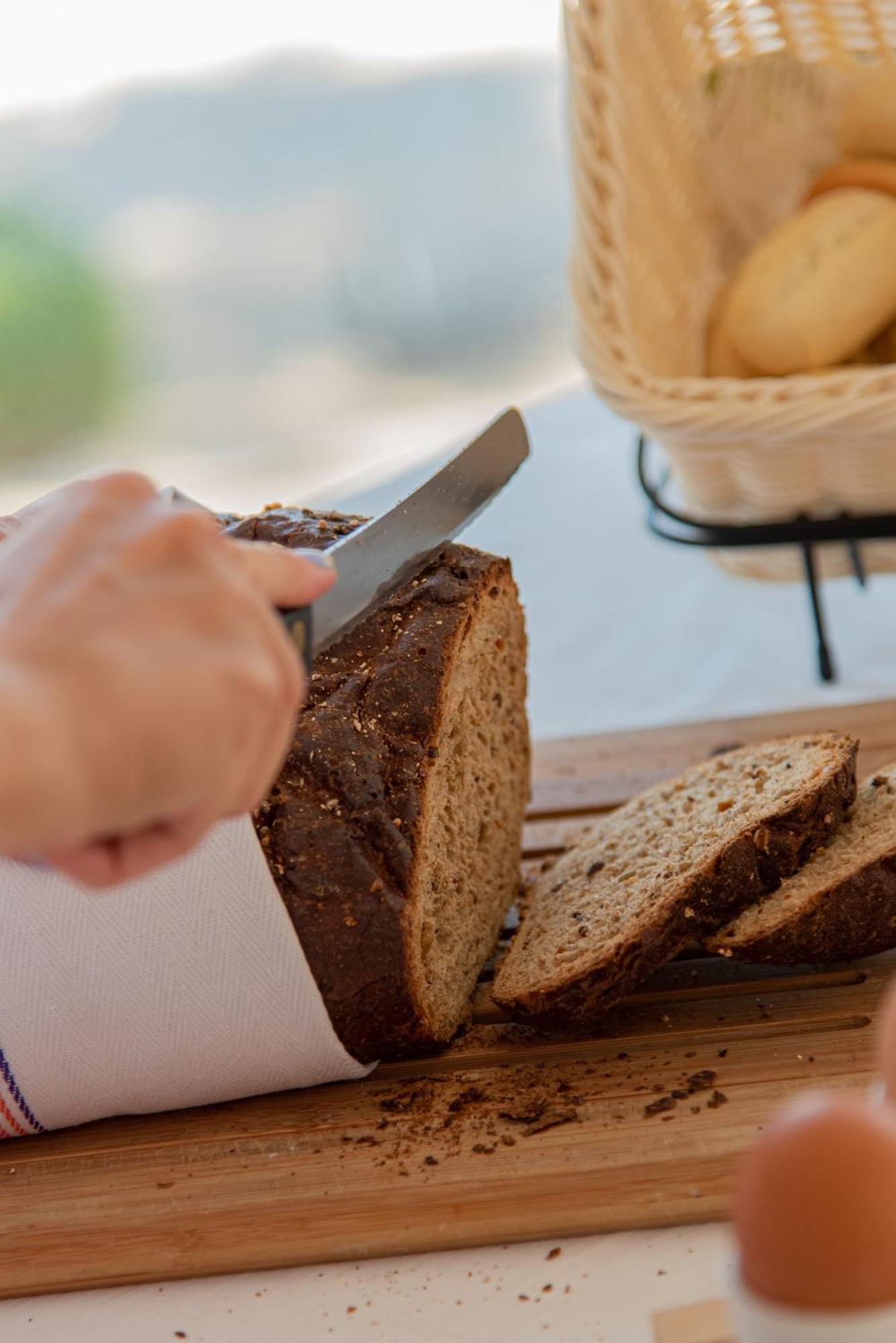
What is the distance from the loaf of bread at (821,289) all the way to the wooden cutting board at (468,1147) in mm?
1142

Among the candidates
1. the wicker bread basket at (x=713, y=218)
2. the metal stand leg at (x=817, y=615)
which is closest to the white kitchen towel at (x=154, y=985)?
the wicker bread basket at (x=713, y=218)

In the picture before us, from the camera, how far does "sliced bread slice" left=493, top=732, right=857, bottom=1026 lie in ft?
5.11

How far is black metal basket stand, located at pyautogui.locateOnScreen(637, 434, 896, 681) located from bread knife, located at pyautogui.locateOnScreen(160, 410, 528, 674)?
69cm

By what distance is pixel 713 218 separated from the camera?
2.89 m

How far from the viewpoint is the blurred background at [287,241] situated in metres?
5.14

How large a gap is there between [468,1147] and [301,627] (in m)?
0.68

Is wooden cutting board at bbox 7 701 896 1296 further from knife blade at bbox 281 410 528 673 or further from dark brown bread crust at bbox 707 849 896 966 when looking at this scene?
knife blade at bbox 281 410 528 673

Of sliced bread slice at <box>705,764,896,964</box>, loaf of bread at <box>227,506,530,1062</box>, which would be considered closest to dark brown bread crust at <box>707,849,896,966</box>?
sliced bread slice at <box>705,764,896,964</box>

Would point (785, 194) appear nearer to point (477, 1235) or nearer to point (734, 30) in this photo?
point (734, 30)

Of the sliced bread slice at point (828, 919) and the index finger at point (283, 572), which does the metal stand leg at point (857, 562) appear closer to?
the sliced bread slice at point (828, 919)

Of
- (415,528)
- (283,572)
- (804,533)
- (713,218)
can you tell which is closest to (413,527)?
(415,528)

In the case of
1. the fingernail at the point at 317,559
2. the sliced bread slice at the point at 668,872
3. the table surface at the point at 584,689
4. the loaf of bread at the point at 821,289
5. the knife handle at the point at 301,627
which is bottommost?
the table surface at the point at 584,689

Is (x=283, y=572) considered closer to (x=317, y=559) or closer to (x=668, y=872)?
(x=317, y=559)

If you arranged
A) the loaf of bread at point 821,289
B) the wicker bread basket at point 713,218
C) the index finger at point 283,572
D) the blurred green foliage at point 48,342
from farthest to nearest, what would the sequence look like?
the blurred green foliage at point 48,342 < the loaf of bread at point 821,289 < the wicker bread basket at point 713,218 < the index finger at point 283,572
